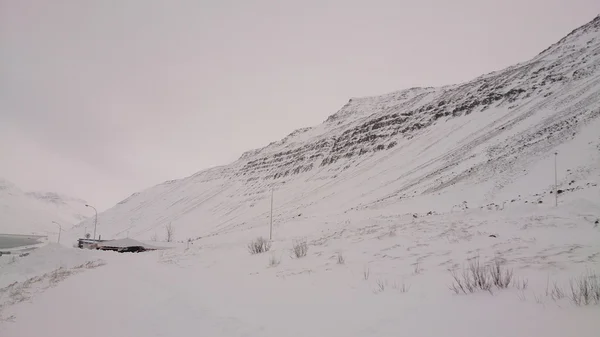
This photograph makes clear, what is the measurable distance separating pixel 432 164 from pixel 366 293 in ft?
142

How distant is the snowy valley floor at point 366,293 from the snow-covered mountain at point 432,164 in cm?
536

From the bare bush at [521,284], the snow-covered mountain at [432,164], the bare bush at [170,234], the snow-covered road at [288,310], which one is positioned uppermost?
the snow-covered mountain at [432,164]

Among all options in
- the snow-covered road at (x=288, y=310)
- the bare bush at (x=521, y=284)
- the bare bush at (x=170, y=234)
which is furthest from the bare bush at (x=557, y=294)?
the bare bush at (x=170, y=234)

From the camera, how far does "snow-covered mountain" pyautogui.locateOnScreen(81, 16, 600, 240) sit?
28656 mm

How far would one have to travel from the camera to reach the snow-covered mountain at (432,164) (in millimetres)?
28656

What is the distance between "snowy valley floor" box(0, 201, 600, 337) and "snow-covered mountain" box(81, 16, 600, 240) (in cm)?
536

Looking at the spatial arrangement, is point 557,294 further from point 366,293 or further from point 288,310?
point 288,310

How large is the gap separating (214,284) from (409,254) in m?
5.61

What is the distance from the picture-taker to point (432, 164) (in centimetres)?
4616

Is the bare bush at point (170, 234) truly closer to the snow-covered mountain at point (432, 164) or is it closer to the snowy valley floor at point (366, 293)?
the snow-covered mountain at point (432, 164)

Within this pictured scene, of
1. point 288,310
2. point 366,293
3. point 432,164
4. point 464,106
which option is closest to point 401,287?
point 366,293

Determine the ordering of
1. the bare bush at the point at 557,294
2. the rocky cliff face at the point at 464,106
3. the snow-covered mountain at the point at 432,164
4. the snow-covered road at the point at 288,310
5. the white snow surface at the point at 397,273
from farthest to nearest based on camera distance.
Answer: the rocky cliff face at the point at 464,106 < the snow-covered mountain at the point at 432,164 < the white snow surface at the point at 397,273 < the bare bush at the point at 557,294 < the snow-covered road at the point at 288,310

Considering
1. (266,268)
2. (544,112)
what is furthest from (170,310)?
(544,112)

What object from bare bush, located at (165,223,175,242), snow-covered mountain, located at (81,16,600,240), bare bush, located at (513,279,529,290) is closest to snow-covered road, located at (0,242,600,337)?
bare bush, located at (513,279,529,290)
